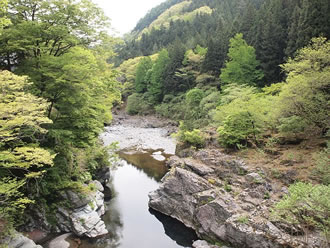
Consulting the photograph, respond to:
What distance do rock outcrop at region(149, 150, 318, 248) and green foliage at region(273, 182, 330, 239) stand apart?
799 millimetres

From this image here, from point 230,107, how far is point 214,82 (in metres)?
21.2

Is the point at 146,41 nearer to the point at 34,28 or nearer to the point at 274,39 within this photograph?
the point at 274,39

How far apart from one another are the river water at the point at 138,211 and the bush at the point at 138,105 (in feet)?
82.5

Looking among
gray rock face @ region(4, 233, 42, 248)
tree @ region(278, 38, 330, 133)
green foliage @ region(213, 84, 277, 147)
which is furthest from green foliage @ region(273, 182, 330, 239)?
gray rock face @ region(4, 233, 42, 248)

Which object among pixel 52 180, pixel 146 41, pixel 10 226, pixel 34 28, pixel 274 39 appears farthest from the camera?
pixel 146 41

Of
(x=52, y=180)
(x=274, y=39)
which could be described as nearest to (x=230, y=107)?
(x=52, y=180)

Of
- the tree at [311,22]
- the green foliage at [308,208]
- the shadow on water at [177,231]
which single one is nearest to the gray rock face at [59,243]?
the shadow on water at [177,231]

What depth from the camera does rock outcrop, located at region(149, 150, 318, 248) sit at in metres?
11.1

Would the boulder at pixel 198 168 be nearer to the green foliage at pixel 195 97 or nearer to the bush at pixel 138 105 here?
the green foliage at pixel 195 97

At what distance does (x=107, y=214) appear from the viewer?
15953mm

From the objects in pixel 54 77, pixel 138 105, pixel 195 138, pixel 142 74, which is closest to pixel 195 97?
pixel 195 138

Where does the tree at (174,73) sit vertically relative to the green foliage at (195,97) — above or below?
above

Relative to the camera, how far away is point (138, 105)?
2285 inches

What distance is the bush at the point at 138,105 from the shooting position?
186 feet
